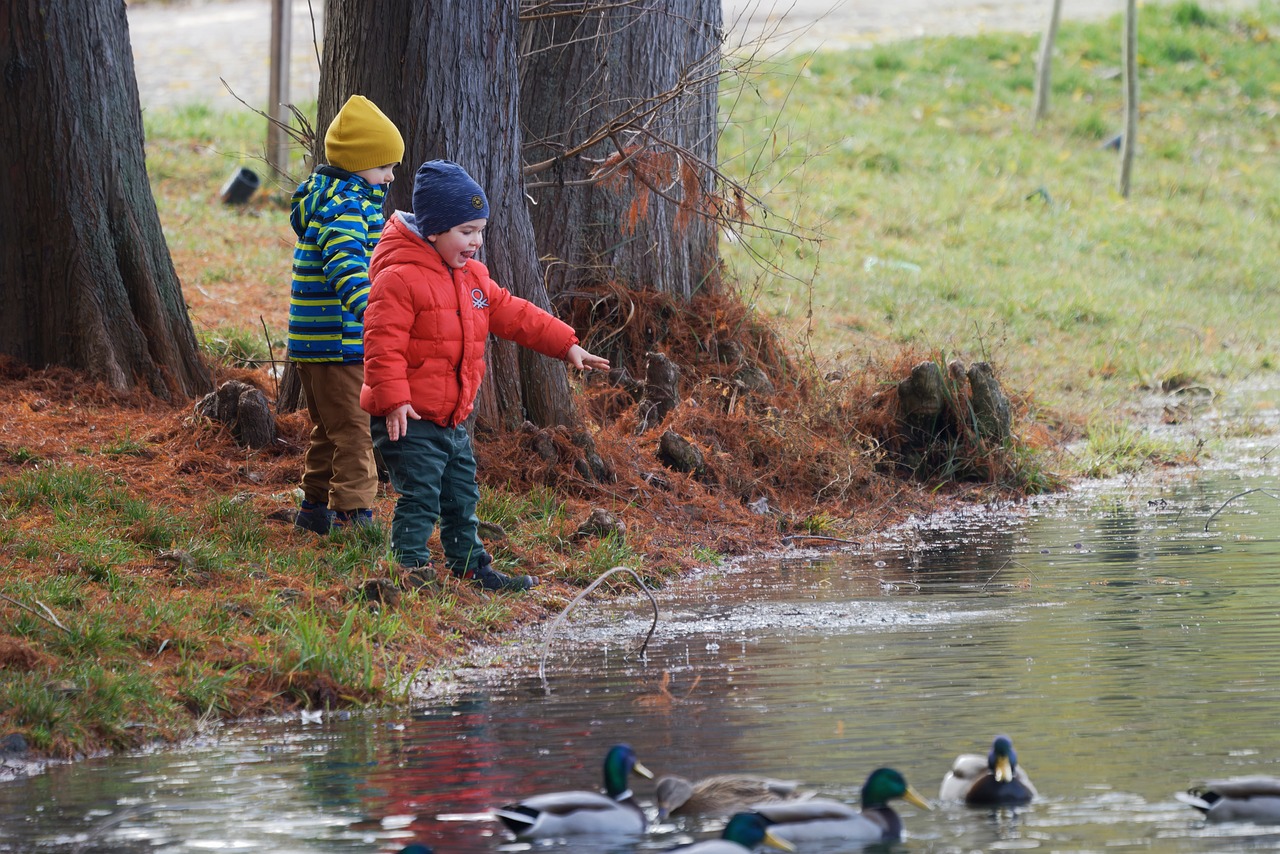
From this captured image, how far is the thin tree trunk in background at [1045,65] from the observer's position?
24.2 meters

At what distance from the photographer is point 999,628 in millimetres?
7109

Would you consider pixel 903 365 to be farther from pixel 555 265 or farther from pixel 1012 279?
pixel 1012 279

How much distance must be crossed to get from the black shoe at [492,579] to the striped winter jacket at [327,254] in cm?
117

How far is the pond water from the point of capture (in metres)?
4.64

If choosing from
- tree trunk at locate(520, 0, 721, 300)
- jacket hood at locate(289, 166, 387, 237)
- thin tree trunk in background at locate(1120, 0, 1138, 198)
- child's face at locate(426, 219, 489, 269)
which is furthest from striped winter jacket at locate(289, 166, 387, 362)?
thin tree trunk in background at locate(1120, 0, 1138, 198)

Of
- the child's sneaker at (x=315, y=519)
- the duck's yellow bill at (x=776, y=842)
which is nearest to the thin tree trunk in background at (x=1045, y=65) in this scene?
the child's sneaker at (x=315, y=519)

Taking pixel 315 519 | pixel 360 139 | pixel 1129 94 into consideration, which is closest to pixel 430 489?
pixel 315 519

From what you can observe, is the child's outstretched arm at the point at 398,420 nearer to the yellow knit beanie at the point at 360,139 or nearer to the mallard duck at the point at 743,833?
the yellow knit beanie at the point at 360,139

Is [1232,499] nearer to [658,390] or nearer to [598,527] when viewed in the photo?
[658,390]

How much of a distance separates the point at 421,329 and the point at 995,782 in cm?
367

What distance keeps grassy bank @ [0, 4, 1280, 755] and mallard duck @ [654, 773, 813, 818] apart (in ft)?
6.00

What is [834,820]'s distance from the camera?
445 cm

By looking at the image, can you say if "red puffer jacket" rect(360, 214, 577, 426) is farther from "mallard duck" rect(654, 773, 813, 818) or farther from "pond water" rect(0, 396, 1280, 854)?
"mallard duck" rect(654, 773, 813, 818)

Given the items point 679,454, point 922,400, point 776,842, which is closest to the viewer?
point 776,842
